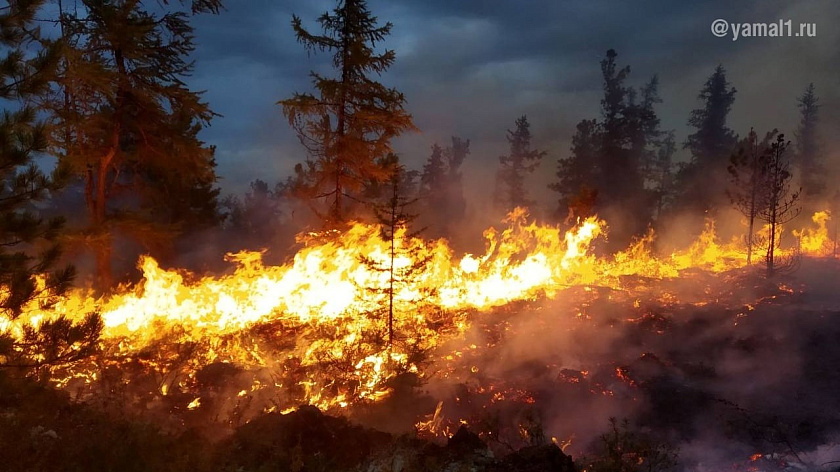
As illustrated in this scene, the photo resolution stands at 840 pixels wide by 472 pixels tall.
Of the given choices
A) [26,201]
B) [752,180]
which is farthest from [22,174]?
[752,180]

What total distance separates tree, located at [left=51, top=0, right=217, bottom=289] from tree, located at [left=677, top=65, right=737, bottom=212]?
37.3 metres

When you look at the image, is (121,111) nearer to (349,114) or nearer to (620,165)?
(349,114)

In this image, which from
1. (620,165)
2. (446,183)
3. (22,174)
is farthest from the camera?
(446,183)

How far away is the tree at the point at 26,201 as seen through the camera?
256 inches

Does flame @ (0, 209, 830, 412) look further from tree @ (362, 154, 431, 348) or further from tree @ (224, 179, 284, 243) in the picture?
tree @ (224, 179, 284, 243)

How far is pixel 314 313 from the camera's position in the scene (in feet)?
42.7

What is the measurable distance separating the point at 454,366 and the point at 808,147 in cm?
5254

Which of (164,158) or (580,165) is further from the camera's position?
(580,165)

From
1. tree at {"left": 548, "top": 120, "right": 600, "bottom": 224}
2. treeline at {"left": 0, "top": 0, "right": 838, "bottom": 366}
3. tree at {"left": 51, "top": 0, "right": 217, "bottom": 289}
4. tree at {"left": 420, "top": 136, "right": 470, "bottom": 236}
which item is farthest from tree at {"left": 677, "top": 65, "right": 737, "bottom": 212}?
tree at {"left": 51, "top": 0, "right": 217, "bottom": 289}

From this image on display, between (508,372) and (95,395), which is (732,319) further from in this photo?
(95,395)

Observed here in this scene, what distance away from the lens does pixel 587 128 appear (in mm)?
39500

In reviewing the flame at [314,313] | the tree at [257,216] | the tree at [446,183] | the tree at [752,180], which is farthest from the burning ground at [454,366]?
the tree at [446,183]

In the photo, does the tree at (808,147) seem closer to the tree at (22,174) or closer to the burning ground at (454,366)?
the burning ground at (454,366)

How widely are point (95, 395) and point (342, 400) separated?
4095 mm
